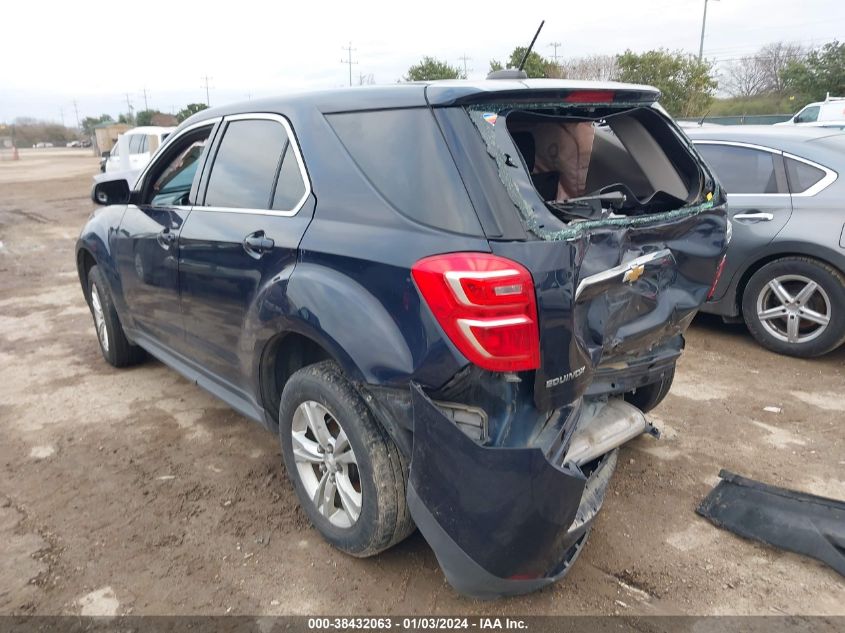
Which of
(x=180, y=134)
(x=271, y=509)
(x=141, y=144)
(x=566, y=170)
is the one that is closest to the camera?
(x=271, y=509)

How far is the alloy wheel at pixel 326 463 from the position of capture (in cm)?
269

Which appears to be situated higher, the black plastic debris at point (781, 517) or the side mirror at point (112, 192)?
the side mirror at point (112, 192)

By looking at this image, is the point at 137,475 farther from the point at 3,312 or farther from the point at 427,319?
the point at 3,312

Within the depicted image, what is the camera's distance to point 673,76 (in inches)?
1233

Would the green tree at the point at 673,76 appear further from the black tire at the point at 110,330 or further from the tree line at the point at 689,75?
the black tire at the point at 110,330

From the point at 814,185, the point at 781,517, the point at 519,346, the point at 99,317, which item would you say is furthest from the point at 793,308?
the point at 99,317

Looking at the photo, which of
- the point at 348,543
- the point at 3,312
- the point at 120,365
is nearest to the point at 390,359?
the point at 348,543

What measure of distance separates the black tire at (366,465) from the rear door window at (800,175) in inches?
162

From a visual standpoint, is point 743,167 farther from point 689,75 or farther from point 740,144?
point 689,75

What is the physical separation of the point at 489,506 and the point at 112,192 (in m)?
3.49

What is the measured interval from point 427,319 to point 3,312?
6.34m

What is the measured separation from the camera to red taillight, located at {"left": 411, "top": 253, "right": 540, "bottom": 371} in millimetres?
2117

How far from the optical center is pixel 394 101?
8.22 ft

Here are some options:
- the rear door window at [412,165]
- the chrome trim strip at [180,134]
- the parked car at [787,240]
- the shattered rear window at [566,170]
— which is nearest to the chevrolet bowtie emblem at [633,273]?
the shattered rear window at [566,170]
